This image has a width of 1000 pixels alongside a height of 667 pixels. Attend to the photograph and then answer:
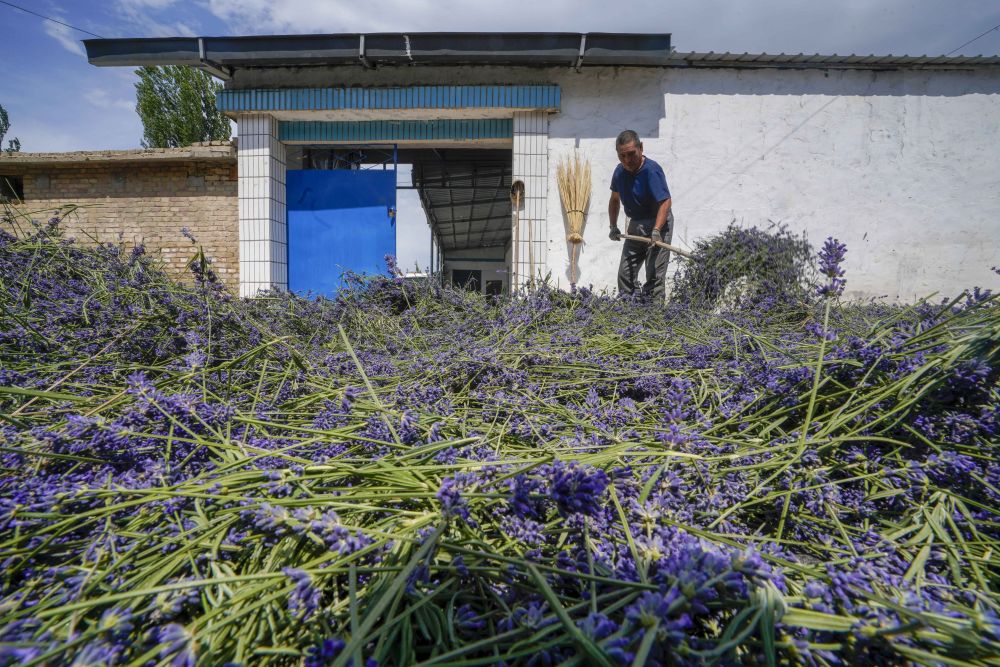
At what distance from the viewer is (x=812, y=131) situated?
5969 millimetres

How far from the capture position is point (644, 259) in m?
5.42

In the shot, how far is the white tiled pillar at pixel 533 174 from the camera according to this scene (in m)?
6.04

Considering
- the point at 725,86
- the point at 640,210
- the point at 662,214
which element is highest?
the point at 725,86

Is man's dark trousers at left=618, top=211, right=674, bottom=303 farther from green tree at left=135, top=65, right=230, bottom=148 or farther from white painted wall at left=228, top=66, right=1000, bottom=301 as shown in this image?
green tree at left=135, top=65, right=230, bottom=148

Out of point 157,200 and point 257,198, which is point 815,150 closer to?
point 257,198

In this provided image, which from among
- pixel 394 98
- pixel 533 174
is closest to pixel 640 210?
pixel 533 174

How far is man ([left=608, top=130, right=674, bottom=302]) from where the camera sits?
4844 mm

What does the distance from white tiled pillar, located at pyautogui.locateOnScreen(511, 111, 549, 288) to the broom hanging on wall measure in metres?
0.24

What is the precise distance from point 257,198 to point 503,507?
22.7 ft

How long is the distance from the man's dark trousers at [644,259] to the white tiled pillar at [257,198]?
488 centimetres

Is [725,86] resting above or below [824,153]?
above

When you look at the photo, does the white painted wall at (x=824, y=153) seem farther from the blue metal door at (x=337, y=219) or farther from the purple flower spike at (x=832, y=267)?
the purple flower spike at (x=832, y=267)

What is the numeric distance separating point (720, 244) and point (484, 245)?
17.0m

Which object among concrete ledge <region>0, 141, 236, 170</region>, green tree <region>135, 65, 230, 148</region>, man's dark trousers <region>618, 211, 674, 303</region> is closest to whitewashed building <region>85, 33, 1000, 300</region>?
concrete ledge <region>0, 141, 236, 170</region>
